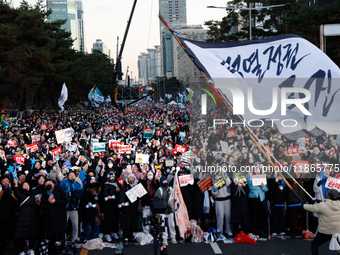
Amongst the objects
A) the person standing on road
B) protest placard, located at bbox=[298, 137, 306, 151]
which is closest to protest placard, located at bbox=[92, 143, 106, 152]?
protest placard, located at bbox=[298, 137, 306, 151]

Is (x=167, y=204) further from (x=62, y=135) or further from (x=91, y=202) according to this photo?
(x=62, y=135)

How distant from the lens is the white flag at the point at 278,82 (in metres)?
6.58

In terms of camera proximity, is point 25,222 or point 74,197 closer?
point 25,222

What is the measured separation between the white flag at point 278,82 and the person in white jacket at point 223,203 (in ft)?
5.91

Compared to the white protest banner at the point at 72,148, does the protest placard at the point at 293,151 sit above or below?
above

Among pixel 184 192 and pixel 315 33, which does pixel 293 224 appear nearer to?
pixel 184 192

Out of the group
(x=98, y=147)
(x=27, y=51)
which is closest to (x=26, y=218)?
(x=98, y=147)

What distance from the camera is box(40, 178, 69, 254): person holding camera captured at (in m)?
7.10

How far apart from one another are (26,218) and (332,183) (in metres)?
6.41

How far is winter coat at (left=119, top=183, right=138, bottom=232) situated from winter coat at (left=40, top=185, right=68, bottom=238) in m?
1.25

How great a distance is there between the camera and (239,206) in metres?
7.91

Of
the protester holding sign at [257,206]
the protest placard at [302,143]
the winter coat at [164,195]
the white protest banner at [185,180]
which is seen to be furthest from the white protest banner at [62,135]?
the protest placard at [302,143]

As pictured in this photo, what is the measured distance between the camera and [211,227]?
26.9 ft

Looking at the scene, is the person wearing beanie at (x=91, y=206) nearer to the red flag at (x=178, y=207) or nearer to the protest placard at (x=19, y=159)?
the red flag at (x=178, y=207)
